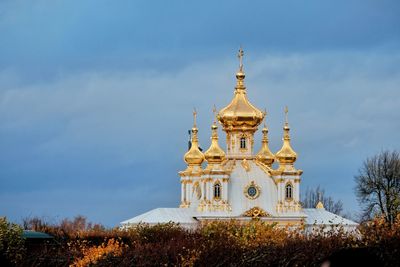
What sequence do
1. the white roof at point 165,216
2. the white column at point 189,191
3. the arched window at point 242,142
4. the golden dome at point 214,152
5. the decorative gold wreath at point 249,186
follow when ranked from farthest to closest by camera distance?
the white column at point 189,191, the arched window at point 242,142, the decorative gold wreath at point 249,186, the golden dome at point 214,152, the white roof at point 165,216

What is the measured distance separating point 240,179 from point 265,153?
13.1ft

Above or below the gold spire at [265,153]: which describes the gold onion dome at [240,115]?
above

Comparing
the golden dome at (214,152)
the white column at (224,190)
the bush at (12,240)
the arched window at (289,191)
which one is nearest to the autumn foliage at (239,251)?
the bush at (12,240)

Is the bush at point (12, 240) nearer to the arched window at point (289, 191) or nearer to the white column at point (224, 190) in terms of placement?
the white column at point (224, 190)

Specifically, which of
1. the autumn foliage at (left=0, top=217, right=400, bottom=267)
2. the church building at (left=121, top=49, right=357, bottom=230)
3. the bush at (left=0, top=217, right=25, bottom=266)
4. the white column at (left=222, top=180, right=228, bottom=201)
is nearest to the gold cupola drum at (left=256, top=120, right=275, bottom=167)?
the church building at (left=121, top=49, right=357, bottom=230)

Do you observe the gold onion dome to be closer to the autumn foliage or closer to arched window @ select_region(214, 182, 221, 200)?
arched window @ select_region(214, 182, 221, 200)

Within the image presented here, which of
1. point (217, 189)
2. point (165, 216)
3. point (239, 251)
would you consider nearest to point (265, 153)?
point (217, 189)

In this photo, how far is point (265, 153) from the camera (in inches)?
2980

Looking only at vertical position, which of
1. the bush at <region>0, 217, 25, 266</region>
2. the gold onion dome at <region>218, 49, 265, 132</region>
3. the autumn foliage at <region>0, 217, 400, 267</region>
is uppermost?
the gold onion dome at <region>218, 49, 265, 132</region>

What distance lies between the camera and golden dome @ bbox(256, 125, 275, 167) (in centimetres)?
7531

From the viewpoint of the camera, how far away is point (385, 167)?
61.4 m

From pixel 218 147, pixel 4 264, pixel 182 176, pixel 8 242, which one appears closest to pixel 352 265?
pixel 4 264

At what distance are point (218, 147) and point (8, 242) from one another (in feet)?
134

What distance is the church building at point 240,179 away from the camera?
70625 millimetres
